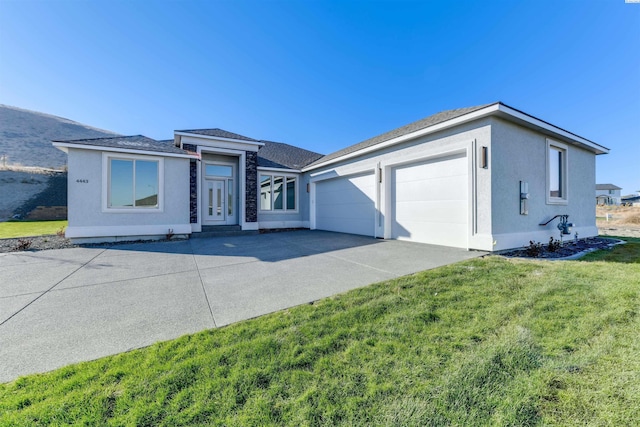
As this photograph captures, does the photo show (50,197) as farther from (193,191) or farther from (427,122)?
(427,122)

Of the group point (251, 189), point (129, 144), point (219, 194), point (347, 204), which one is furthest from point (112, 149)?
point (347, 204)

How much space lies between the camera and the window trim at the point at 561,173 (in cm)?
786

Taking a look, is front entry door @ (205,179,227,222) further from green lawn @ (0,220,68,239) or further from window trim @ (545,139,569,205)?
window trim @ (545,139,569,205)

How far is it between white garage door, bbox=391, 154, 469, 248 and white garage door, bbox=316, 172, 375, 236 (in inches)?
49.1

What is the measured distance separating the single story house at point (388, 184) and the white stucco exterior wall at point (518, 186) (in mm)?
32

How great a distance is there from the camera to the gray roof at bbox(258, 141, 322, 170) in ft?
47.2

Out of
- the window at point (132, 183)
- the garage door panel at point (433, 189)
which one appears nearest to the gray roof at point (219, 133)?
the window at point (132, 183)

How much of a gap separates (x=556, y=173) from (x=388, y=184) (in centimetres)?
580

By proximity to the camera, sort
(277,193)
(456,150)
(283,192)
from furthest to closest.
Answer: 1. (283,192)
2. (277,193)
3. (456,150)

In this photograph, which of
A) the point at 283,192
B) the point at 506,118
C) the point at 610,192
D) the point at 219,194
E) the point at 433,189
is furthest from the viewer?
the point at 610,192

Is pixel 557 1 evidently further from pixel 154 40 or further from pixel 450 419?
pixel 154 40

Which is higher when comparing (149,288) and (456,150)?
(456,150)

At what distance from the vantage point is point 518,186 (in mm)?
6945

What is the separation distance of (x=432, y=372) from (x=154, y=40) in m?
14.3
